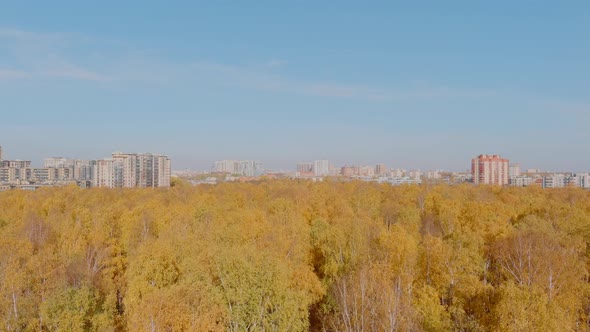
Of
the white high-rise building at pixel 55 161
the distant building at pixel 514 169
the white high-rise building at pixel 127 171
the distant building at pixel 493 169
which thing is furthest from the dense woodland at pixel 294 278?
the distant building at pixel 514 169

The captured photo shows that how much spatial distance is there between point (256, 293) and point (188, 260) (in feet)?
13.1

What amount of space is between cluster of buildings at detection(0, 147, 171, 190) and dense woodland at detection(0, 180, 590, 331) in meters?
81.1

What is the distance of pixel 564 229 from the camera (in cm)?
2966

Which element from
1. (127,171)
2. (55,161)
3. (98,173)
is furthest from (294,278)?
(55,161)

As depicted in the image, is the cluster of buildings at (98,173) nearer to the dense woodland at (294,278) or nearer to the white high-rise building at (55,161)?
the white high-rise building at (55,161)

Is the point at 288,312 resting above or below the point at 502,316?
below

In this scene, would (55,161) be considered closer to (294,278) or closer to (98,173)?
(98,173)

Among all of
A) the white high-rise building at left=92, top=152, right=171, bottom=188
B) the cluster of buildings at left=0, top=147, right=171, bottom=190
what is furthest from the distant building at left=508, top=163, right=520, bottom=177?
the white high-rise building at left=92, top=152, right=171, bottom=188

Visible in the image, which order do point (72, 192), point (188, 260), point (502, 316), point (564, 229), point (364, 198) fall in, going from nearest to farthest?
point (502, 316) → point (188, 260) → point (564, 229) → point (364, 198) → point (72, 192)

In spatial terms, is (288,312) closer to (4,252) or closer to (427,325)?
(427,325)

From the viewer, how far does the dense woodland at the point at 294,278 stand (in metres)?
16.3

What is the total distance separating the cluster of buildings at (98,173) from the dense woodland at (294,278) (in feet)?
266

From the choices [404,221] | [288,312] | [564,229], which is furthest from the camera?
[404,221]

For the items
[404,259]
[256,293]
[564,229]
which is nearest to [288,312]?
[256,293]
